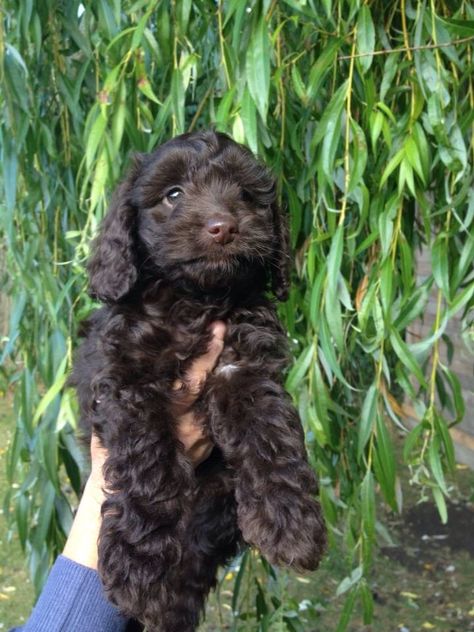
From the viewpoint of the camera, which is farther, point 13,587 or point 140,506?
point 13,587

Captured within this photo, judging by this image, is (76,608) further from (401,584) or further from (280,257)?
(401,584)

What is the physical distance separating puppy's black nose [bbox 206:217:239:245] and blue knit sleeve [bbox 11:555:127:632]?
0.70 m

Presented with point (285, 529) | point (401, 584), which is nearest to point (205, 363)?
point (285, 529)

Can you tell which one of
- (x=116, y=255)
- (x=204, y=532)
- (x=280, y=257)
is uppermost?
(x=116, y=255)

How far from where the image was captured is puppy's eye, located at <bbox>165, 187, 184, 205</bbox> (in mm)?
1667

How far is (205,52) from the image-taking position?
228 centimetres

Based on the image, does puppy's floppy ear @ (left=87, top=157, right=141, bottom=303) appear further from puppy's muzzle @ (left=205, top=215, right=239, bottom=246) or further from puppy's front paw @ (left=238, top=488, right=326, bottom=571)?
puppy's front paw @ (left=238, top=488, right=326, bottom=571)

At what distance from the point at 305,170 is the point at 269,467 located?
0.89 meters

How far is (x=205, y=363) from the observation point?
1693mm

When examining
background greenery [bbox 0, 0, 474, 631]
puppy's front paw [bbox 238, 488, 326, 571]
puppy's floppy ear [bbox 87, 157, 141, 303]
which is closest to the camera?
puppy's front paw [bbox 238, 488, 326, 571]

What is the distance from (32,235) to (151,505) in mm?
1159

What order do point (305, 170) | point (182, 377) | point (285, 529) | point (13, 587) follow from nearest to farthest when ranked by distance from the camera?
point (285, 529) → point (182, 377) → point (305, 170) → point (13, 587)

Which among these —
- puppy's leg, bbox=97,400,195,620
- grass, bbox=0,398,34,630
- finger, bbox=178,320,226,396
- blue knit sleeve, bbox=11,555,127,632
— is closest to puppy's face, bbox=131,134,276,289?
finger, bbox=178,320,226,396

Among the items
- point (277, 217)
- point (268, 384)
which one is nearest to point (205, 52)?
point (277, 217)
